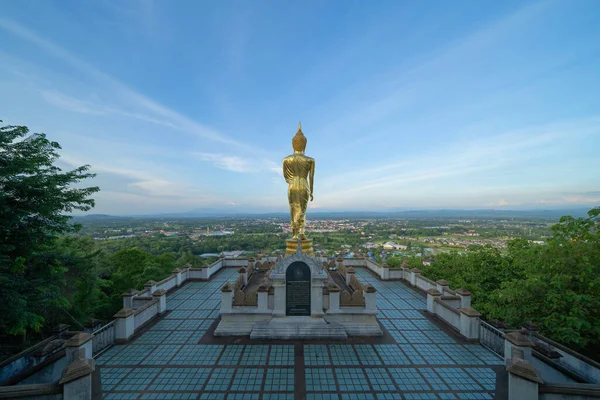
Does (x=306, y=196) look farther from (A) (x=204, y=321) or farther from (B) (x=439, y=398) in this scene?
(B) (x=439, y=398)

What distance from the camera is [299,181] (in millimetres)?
15219

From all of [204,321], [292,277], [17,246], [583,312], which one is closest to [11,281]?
[17,246]

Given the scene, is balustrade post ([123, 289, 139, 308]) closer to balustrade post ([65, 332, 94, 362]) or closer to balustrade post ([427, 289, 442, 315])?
balustrade post ([65, 332, 94, 362])

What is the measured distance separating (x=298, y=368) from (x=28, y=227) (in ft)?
31.7

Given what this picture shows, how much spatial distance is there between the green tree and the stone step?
659 cm

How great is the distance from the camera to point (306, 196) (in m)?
15.2

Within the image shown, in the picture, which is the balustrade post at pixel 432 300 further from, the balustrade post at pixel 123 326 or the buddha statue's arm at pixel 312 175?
the balustrade post at pixel 123 326

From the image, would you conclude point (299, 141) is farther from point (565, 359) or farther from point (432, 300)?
point (565, 359)

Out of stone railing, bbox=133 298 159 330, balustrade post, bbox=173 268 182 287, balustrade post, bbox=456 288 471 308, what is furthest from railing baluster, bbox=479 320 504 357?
balustrade post, bbox=173 268 182 287

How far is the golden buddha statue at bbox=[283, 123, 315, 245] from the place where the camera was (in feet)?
49.5

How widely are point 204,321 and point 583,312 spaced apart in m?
14.0

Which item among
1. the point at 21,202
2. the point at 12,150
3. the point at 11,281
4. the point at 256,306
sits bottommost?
the point at 256,306

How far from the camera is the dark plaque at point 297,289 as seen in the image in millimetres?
10781

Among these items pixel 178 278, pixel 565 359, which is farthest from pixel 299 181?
pixel 565 359
